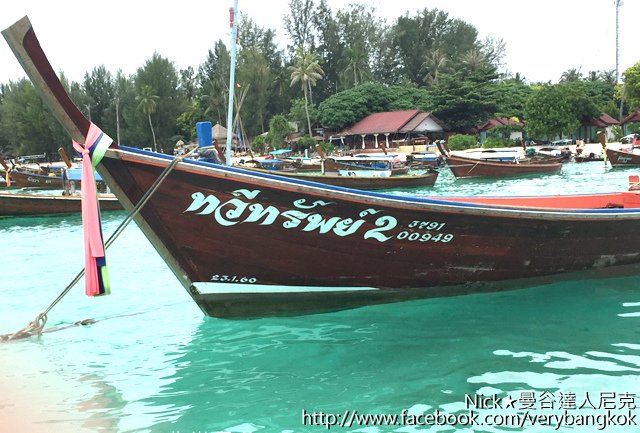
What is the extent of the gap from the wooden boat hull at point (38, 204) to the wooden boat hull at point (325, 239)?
1506 centimetres

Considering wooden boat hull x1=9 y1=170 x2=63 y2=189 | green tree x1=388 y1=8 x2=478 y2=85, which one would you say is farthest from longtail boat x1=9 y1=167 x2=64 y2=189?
green tree x1=388 y1=8 x2=478 y2=85

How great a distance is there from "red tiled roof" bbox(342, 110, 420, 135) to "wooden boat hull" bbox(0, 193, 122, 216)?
3153 centimetres

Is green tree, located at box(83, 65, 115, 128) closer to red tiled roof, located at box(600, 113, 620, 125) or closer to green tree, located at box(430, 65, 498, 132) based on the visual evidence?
green tree, located at box(430, 65, 498, 132)

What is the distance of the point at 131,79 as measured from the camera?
61219mm

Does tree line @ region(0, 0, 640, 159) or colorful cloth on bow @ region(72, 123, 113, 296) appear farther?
tree line @ region(0, 0, 640, 159)

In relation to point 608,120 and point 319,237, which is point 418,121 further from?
point 319,237

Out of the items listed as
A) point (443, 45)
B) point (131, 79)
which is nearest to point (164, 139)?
point (131, 79)

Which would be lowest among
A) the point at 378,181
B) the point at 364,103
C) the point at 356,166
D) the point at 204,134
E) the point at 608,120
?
Answer: the point at 378,181

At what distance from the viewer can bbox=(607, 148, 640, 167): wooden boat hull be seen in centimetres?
2919

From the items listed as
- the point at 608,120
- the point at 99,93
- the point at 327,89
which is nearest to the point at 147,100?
the point at 99,93

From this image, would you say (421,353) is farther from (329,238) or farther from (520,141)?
(520,141)

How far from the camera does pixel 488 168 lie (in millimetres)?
27703

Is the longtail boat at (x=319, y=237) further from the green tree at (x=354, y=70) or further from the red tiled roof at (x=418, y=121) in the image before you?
the green tree at (x=354, y=70)

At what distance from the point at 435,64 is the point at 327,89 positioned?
12.2 m
